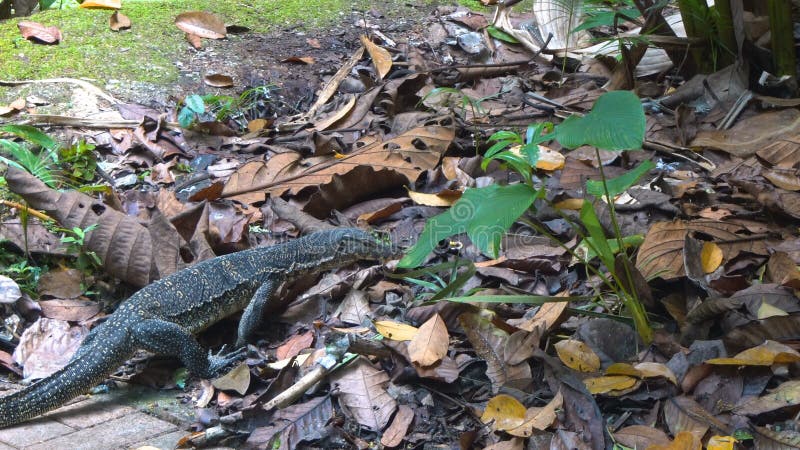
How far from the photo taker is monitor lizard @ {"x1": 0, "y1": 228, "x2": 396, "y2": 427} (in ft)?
14.5

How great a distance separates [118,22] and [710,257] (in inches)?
241

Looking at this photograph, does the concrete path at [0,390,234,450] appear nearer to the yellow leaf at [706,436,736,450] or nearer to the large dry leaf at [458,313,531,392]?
the large dry leaf at [458,313,531,392]

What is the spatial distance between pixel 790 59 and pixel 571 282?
2.42 meters

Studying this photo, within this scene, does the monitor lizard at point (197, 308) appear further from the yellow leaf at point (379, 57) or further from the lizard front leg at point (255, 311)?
the yellow leaf at point (379, 57)

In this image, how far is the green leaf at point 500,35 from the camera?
25.0 ft

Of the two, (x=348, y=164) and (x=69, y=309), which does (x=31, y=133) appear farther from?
Result: (x=348, y=164)

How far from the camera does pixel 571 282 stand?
176 inches

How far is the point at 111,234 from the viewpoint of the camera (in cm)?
516

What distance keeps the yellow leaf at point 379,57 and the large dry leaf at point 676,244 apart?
3702 mm

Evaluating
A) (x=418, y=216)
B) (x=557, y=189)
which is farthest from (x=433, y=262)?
(x=557, y=189)

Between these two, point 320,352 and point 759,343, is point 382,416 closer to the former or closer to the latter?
point 320,352

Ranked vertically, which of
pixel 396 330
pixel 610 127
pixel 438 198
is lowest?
pixel 438 198

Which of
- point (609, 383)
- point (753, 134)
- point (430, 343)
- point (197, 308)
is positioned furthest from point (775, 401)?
point (197, 308)

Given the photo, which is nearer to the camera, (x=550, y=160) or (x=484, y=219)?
(x=484, y=219)
